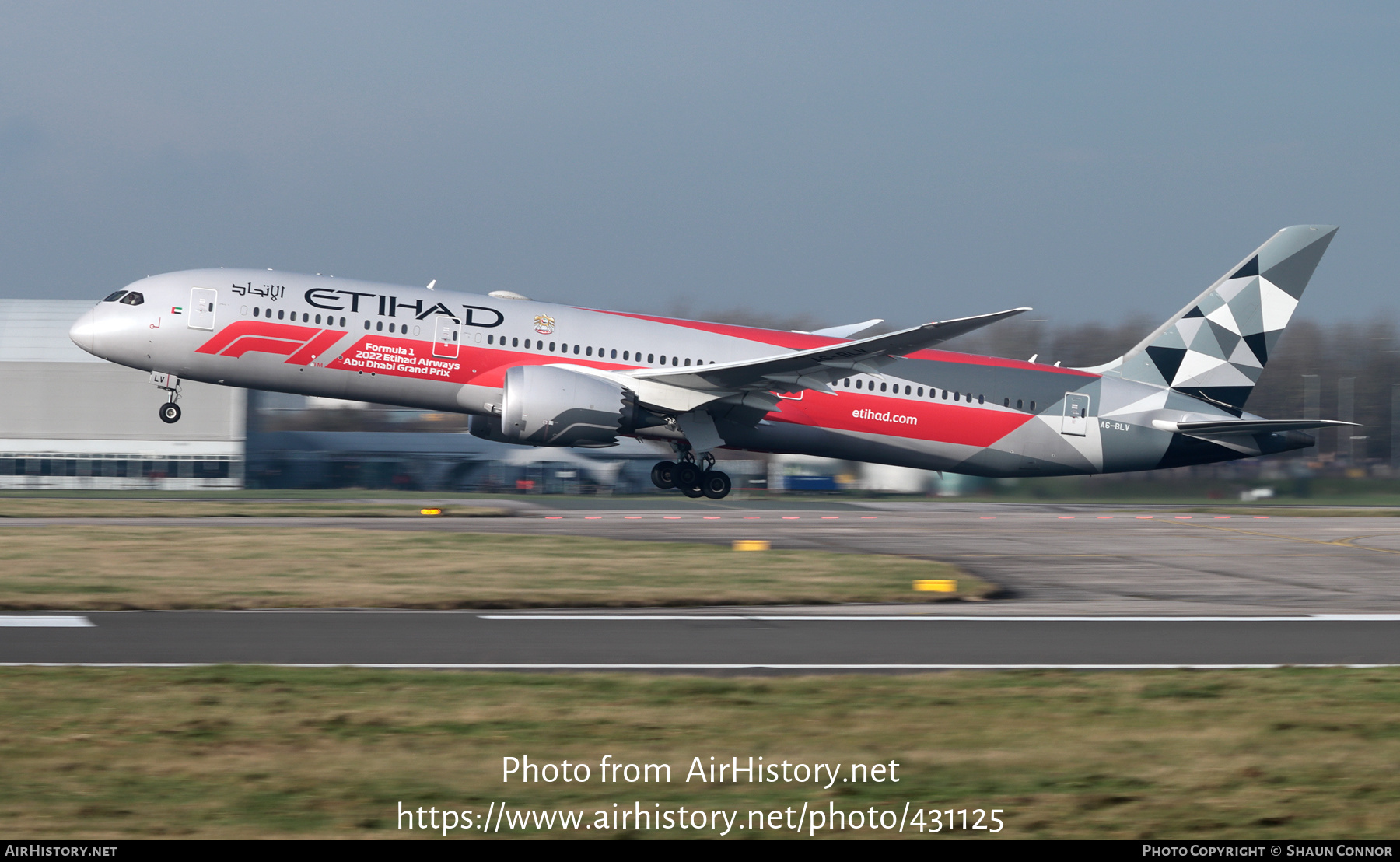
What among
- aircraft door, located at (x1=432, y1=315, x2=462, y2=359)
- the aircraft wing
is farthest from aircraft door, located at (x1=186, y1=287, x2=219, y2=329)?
the aircraft wing

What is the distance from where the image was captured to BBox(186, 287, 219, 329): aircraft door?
1077 inches

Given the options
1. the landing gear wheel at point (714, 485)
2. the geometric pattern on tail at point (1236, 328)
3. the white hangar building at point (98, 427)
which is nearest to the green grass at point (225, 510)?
the landing gear wheel at point (714, 485)

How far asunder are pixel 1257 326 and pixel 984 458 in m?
7.85

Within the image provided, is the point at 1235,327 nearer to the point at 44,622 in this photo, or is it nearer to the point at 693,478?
the point at 693,478

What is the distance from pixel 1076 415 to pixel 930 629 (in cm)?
2098

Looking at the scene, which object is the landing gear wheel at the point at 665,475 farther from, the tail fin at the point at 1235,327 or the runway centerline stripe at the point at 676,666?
the runway centerline stripe at the point at 676,666

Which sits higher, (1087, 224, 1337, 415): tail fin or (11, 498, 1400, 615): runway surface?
(1087, 224, 1337, 415): tail fin

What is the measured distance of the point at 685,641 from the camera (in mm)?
11297

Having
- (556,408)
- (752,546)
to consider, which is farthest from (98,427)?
(752,546)

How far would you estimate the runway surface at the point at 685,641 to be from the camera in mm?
10180

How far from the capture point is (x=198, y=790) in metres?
6.25

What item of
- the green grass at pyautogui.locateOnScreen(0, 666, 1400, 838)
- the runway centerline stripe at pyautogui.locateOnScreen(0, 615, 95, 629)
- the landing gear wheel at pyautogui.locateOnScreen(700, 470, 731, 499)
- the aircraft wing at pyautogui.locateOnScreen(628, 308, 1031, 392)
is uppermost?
the aircraft wing at pyautogui.locateOnScreen(628, 308, 1031, 392)

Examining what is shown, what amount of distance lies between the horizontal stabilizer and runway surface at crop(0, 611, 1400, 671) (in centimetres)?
1834

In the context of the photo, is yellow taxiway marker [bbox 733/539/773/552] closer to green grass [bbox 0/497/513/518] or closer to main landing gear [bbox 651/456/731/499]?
green grass [bbox 0/497/513/518]
